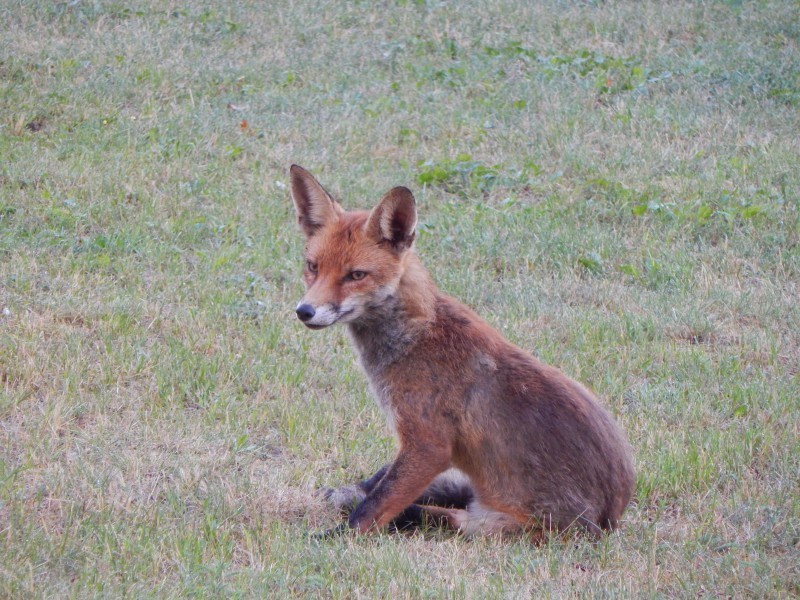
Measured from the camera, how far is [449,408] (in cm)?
530

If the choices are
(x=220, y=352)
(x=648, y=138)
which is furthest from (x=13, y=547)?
(x=648, y=138)

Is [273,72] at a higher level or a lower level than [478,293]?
higher

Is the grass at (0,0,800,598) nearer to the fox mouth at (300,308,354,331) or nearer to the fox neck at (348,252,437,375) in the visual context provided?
the fox neck at (348,252,437,375)

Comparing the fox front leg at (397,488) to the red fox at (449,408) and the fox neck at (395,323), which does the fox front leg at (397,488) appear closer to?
the red fox at (449,408)

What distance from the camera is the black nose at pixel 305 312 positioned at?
511 centimetres

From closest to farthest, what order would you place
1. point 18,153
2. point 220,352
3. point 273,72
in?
point 220,352 < point 18,153 < point 273,72

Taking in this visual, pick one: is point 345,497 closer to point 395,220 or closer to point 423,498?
point 423,498

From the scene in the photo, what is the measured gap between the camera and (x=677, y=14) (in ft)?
58.6

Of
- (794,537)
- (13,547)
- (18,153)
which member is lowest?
(794,537)

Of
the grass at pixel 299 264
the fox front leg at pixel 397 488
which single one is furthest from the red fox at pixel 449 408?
the grass at pixel 299 264

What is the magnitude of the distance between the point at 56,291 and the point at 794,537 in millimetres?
5907

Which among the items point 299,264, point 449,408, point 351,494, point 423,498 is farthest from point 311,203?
point 299,264

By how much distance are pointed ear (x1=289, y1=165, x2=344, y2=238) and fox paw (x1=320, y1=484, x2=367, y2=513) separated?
1.51 metres

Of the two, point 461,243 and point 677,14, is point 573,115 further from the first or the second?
point 677,14
